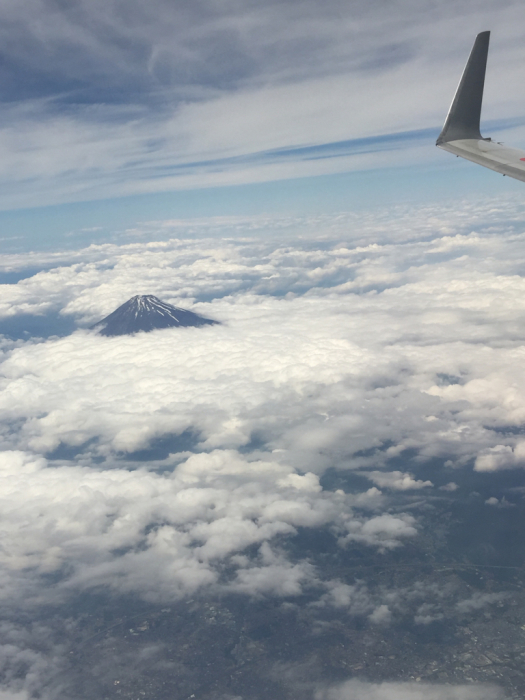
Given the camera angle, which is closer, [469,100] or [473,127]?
[469,100]

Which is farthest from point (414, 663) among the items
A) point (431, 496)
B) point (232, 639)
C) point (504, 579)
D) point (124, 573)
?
point (124, 573)

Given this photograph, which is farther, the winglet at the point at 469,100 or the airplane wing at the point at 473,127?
the winglet at the point at 469,100

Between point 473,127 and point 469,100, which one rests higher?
point 469,100

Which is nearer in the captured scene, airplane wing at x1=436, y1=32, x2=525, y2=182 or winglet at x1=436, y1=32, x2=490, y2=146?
airplane wing at x1=436, y1=32, x2=525, y2=182

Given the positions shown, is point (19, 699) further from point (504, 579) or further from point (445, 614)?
point (504, 579)
